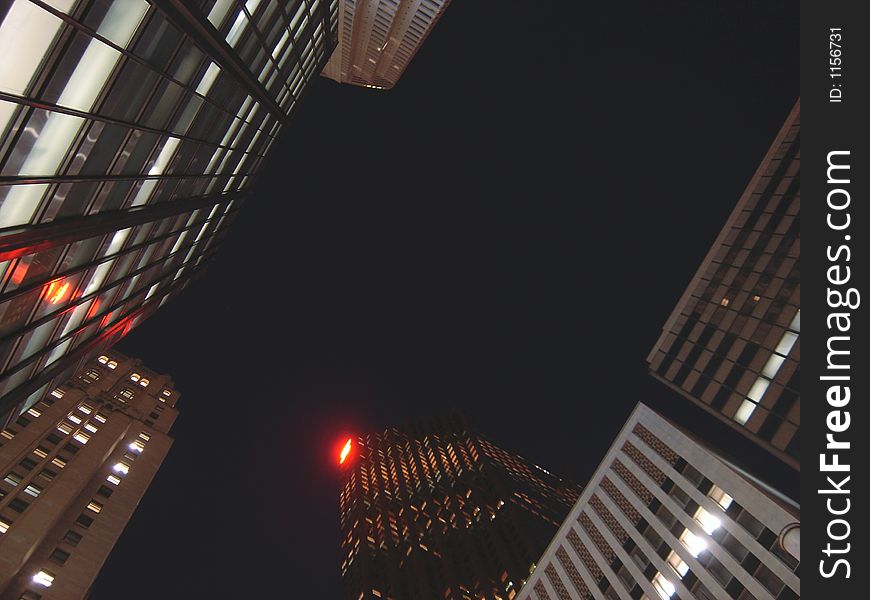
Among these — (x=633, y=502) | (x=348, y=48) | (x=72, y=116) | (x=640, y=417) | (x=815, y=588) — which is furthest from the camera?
(x=348, y=48)

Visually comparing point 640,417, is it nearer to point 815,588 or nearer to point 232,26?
point 815,588

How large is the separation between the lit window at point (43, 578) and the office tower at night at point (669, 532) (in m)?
43.8

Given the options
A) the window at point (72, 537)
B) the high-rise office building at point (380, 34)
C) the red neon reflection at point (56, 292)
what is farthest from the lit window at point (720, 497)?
the high-rise office building at point (380, 34)

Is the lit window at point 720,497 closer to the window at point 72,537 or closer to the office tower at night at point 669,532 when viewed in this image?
the office tower at night at point 669,532

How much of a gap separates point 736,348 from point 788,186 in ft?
40.8

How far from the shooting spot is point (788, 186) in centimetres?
3831

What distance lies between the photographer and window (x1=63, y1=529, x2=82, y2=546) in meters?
51.2

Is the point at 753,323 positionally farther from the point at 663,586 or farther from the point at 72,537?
the point at 72,537

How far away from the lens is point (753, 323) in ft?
116

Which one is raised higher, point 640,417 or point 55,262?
point 640,417

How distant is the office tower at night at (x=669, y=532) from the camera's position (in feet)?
103

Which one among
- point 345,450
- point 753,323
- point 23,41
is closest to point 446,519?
point 345,450

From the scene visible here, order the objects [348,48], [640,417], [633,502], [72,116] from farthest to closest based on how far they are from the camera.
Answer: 1. [348,48]
2. [640,417]
3. [633,502]
4. [72,116]

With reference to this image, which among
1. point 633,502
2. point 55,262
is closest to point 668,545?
point 633,502
